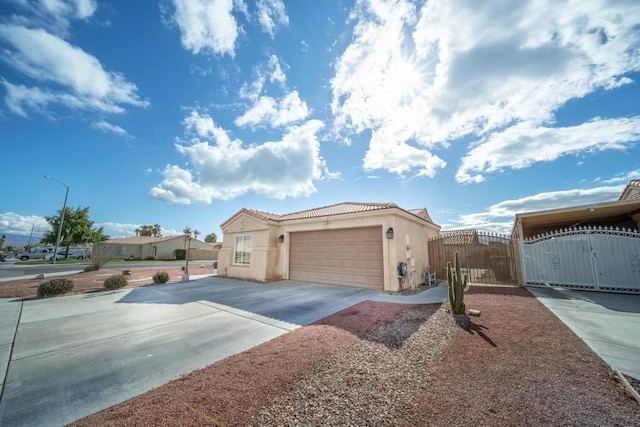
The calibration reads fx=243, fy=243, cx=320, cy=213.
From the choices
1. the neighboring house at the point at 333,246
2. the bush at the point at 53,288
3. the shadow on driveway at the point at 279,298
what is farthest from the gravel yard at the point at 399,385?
the bush at the point at 53,288

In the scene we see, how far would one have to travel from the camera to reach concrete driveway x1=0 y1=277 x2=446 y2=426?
311 centimetres

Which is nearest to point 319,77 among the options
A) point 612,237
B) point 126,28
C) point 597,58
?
point 126,28

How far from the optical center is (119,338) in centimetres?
504

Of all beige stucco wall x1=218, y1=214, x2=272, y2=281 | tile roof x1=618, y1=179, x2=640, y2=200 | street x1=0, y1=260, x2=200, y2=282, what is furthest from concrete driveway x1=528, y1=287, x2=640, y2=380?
street x1=0, y1=260, x2=200, y2=282

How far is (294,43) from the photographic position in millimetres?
9211

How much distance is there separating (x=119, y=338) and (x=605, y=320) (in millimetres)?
10844

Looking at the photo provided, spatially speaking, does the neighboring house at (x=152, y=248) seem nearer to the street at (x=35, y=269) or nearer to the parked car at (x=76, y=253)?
the parked car at (x=76, y=253)

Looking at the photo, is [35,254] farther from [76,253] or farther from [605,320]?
[605,320]

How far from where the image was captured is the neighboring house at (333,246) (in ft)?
33.1

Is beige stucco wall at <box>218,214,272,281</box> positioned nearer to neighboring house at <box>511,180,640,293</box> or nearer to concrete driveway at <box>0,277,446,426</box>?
concrete driveway at <box>0,277,446,426</box>

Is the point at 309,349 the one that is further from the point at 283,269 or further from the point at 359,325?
the point at 283,269

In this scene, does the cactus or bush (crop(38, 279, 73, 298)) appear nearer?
the cactus

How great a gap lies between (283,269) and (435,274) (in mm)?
7995

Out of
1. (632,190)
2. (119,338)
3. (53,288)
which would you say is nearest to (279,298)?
(119,338)
